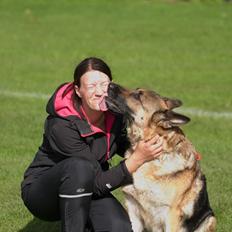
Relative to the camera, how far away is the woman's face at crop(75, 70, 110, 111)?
6.00 meters

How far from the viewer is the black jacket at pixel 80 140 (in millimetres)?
5914

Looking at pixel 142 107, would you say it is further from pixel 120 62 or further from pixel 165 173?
pixel 120 62

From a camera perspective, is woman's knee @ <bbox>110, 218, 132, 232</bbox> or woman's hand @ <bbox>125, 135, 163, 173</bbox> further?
woman's knee @ <bbox>110, 218, 132, 232</bbox>

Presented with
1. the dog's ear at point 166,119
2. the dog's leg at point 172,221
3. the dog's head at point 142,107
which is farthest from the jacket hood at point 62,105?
the dog's leg at point 172,221

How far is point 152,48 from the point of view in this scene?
17.8 meters

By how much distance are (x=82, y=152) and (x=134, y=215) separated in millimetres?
790

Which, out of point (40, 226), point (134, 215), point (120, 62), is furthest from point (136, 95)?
point (120, 62)

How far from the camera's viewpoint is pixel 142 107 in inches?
243

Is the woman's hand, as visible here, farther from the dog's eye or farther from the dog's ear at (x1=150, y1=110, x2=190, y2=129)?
the dog's eye

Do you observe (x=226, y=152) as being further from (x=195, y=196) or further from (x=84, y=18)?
(x=84, y=18)

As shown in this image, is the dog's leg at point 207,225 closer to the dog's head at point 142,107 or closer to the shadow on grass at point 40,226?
the dog's head at point 142,107

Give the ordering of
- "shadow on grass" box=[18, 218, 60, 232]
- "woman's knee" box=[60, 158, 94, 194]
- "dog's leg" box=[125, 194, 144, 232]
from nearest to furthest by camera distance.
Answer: "woman's knee" box=[60, 158, 94, 194]
"dog's leg" box=[125, 194, 144, 232]
"shadow on grass" box=[18, 218, 60, 232]

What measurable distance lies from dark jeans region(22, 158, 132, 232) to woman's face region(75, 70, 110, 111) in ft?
1.56

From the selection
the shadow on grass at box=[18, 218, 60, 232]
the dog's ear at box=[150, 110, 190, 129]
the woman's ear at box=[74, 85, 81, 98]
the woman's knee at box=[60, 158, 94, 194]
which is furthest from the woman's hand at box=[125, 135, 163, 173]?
the shadow on grass at box=[18, 218, 60, 232]
